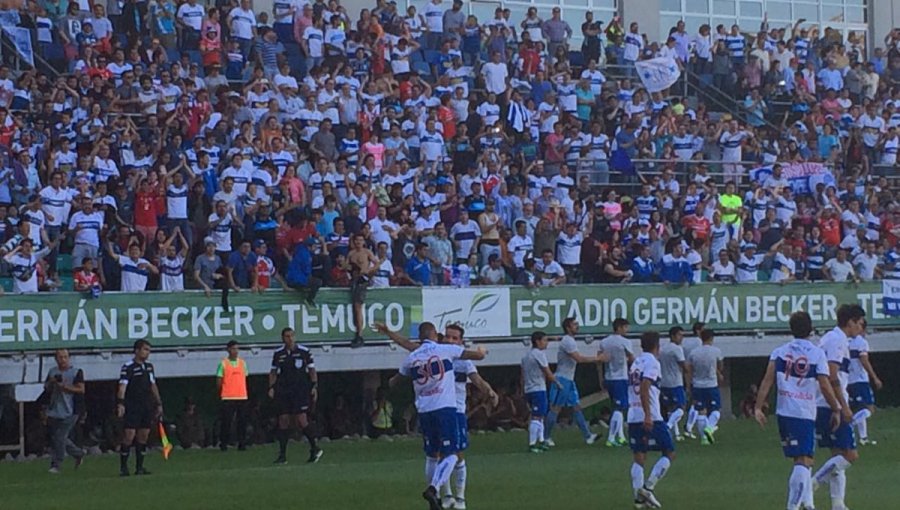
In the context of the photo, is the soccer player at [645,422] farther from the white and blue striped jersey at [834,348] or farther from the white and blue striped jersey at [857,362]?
the white and blue striped jersey at [857,362]

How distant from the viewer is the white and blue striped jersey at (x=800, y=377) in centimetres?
1532

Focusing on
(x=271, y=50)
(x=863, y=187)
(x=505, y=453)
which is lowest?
(x=505, y=453)

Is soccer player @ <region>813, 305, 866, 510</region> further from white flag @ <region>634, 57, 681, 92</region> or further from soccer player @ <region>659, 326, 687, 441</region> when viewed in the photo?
white flag @ <region>634, 57, 681, 92</region>

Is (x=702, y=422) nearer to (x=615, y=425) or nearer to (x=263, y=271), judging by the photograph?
(x=615, y=425)

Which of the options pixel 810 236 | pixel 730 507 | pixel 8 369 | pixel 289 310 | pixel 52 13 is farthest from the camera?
pixel 810 236

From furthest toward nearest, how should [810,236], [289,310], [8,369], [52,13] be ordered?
[810,236] → [52,13] → [289,310] → [8,369]

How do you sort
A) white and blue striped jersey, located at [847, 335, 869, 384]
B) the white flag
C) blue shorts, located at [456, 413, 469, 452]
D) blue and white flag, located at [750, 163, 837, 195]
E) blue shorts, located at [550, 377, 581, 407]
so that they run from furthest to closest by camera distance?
the white flag < blue and white flag, located at [750, 163, 837, 195] < blue shorts, located at [550, 377, 581, 407] < white and blue striped jersey, located at [847, 335, 869, 384] < blue shorts, located at [456, 413, 469, 452]

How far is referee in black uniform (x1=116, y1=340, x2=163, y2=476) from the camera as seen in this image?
23188 millimetres

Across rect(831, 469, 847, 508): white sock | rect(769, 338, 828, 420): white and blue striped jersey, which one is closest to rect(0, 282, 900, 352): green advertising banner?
rect(831, 469, 847, 508): white sock

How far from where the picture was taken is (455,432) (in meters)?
17.3

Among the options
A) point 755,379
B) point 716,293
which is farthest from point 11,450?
point 755,379

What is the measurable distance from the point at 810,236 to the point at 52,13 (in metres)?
15.1

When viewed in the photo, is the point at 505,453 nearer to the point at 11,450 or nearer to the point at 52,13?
the point at 11,450

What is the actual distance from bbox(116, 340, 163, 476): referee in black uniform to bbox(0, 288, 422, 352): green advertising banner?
280 cm
